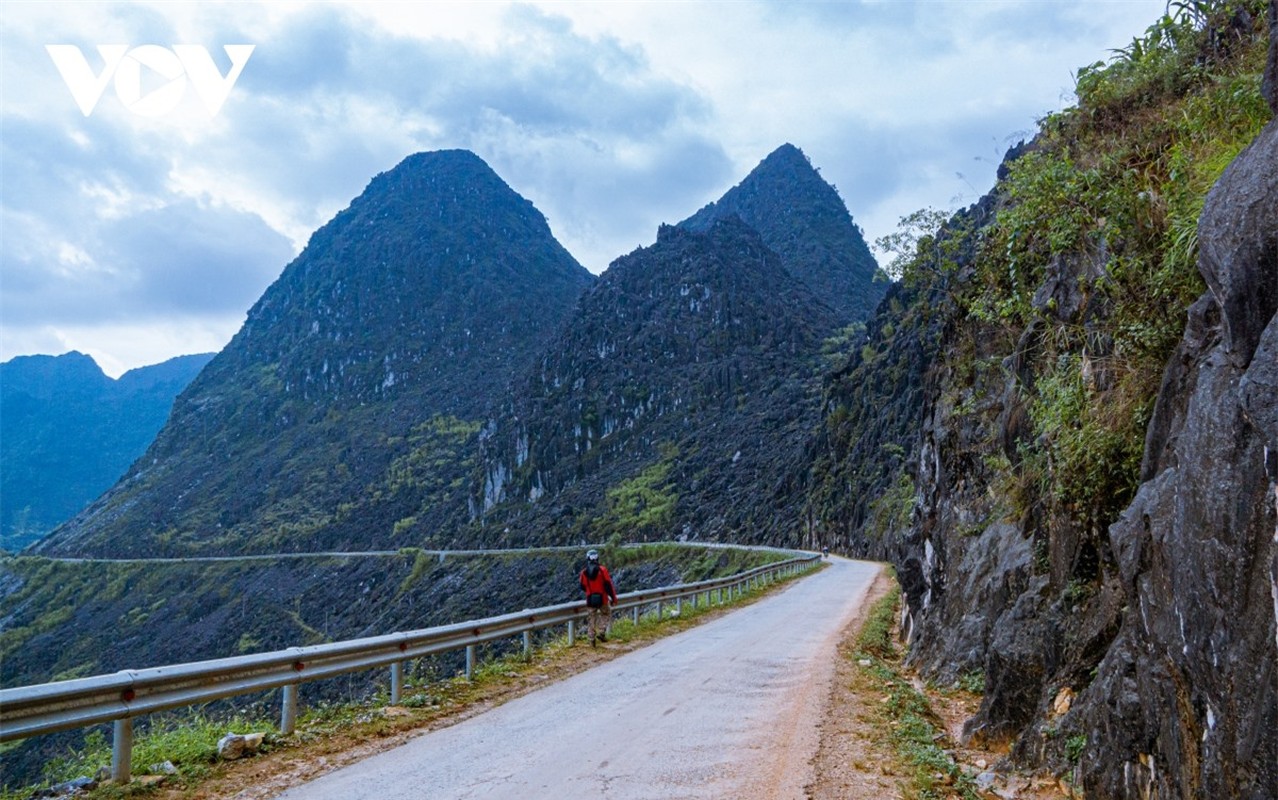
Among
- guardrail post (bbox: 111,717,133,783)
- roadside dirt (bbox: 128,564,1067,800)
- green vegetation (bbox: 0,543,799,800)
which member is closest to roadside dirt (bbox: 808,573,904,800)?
roadside dirt (bbox: 128,564,1067,800)

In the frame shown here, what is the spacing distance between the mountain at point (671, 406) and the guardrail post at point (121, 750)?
2451 inches

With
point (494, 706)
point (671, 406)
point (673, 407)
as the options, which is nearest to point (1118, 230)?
point (494, 706)

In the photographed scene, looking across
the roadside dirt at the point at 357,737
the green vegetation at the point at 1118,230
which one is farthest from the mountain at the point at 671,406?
the green vegetation at the point at 1118,230

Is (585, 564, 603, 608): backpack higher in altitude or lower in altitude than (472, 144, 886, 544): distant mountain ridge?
lower

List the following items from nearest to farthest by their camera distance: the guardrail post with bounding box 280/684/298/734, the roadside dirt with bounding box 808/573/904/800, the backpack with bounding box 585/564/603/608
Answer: the roadside dirt with bounding box 808/573/904/800 → the guardrail post with bounding box 280/684/298/734 → the backpack with bounding box 585/564/603/608

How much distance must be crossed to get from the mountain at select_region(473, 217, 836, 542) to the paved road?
55.9 metres

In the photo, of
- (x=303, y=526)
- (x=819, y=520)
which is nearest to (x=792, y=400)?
(x=819, y=520)

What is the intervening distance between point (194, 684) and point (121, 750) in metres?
0.83

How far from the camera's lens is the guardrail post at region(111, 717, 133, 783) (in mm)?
5945

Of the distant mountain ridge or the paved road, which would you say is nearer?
the paved road

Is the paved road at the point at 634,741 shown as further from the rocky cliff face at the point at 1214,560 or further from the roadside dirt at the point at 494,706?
the rocky cliff face at the point at 1214,560

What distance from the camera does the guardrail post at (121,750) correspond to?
234 inches

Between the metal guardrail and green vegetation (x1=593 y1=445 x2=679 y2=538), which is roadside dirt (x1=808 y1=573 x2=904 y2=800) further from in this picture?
green vegetation (x1=593 y1=445 x2=679 y2=538)

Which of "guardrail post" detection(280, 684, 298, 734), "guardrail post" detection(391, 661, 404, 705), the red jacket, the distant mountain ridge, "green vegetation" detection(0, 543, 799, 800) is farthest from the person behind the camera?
the distant mountain ridge
